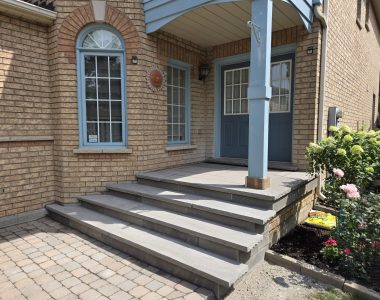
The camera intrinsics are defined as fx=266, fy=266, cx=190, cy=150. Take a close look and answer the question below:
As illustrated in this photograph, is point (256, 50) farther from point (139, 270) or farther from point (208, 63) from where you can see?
point (139, 270)

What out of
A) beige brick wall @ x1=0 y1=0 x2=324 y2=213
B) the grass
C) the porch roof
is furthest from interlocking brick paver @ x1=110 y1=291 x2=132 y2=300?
the porch roof

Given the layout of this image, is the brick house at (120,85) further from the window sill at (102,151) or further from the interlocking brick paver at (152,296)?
the interlocking brick paver at (152,296)

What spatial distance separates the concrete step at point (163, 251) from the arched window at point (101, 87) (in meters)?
1.31

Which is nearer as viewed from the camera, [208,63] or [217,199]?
[217,199]

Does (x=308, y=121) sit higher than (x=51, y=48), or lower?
lower

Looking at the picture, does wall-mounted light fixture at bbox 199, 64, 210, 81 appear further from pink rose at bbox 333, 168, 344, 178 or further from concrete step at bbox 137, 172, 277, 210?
pink rose at bbox 333, 168, 344, 178

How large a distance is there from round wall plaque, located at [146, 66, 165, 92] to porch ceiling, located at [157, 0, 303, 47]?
2.48 feet

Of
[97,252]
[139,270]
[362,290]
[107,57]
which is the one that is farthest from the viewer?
[107,57]

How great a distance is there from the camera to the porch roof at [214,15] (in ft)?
12.5

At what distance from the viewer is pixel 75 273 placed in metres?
2.75

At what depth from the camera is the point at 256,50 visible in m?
3.32

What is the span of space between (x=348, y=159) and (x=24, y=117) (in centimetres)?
459

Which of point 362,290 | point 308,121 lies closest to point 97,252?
point 362,290

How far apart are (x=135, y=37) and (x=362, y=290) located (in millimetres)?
4413
